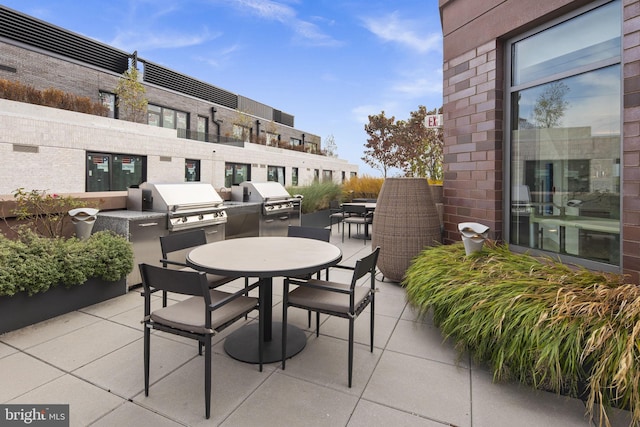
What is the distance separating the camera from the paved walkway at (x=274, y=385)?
1.74 metres

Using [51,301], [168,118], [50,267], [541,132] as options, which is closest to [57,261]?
[50,267]

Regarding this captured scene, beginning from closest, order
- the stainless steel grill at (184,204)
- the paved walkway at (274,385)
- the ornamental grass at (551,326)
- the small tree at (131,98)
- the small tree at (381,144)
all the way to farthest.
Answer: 1. the ornamental grass at (551,326)
2. the paved walkway at (274,385)
3. the stainless steel grill at (184,204)
4. the small tree at (131,98)
5. the small tree at (381,144)

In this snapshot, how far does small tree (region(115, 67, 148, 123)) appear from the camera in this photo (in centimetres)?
1506

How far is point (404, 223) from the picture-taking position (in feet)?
13.0

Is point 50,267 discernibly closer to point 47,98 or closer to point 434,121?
point 434,121

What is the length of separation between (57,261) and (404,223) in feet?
11.8

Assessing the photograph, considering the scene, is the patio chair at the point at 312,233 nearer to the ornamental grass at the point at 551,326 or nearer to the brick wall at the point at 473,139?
the ornamental grass at the point at 551,326

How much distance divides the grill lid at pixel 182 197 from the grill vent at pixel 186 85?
16.1m

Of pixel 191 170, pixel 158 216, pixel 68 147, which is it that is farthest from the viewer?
pixel 191 170

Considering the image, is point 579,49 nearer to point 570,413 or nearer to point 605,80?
point 605,80

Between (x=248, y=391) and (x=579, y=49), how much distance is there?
11.7 feet

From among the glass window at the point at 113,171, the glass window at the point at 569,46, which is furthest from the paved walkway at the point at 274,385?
the glass window at the point at 113,171

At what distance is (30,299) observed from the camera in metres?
2.87

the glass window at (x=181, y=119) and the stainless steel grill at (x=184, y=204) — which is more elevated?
the glass window at (x=181, y=119)
